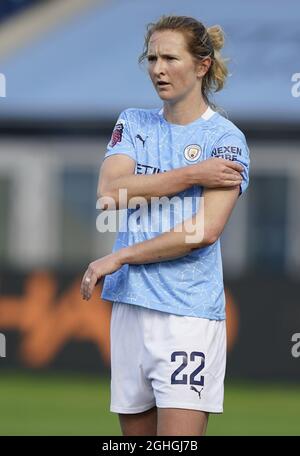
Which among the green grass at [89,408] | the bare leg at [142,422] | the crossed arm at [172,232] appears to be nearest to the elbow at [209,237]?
the crossed arm at [172,232]

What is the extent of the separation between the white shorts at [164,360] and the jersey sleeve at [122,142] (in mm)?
614

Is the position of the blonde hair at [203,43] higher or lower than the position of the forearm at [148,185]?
higher

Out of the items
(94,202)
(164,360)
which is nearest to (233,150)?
(164,360)

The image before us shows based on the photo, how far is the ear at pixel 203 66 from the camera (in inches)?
218

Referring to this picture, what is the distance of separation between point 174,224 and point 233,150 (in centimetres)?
37

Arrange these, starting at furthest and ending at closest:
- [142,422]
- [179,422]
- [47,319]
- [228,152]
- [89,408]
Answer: [47,319] → [89,408] → [142,422] → [228,152] → [179,422]

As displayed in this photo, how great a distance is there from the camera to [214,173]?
17.7ft

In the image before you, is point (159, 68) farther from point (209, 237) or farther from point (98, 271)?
point (98, 271)

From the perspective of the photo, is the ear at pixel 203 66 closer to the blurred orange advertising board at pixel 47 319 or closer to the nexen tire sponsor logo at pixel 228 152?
the nexen tire sponsor logo at pixel 228 152

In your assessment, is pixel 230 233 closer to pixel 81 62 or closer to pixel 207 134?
pixel 81 62

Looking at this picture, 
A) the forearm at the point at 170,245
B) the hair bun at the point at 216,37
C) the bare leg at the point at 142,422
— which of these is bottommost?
the bare leg at the point at 142,422

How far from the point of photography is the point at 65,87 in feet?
73.5

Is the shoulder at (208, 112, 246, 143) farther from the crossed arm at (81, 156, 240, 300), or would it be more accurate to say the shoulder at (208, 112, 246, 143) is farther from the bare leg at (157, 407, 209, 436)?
the bare leg at (157, 407, 209, 436)

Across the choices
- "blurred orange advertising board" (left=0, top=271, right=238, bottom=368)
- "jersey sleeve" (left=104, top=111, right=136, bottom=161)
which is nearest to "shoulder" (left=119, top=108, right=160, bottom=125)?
"jersey sleeve" (left=104, top=111, right=136, bottom=161)
